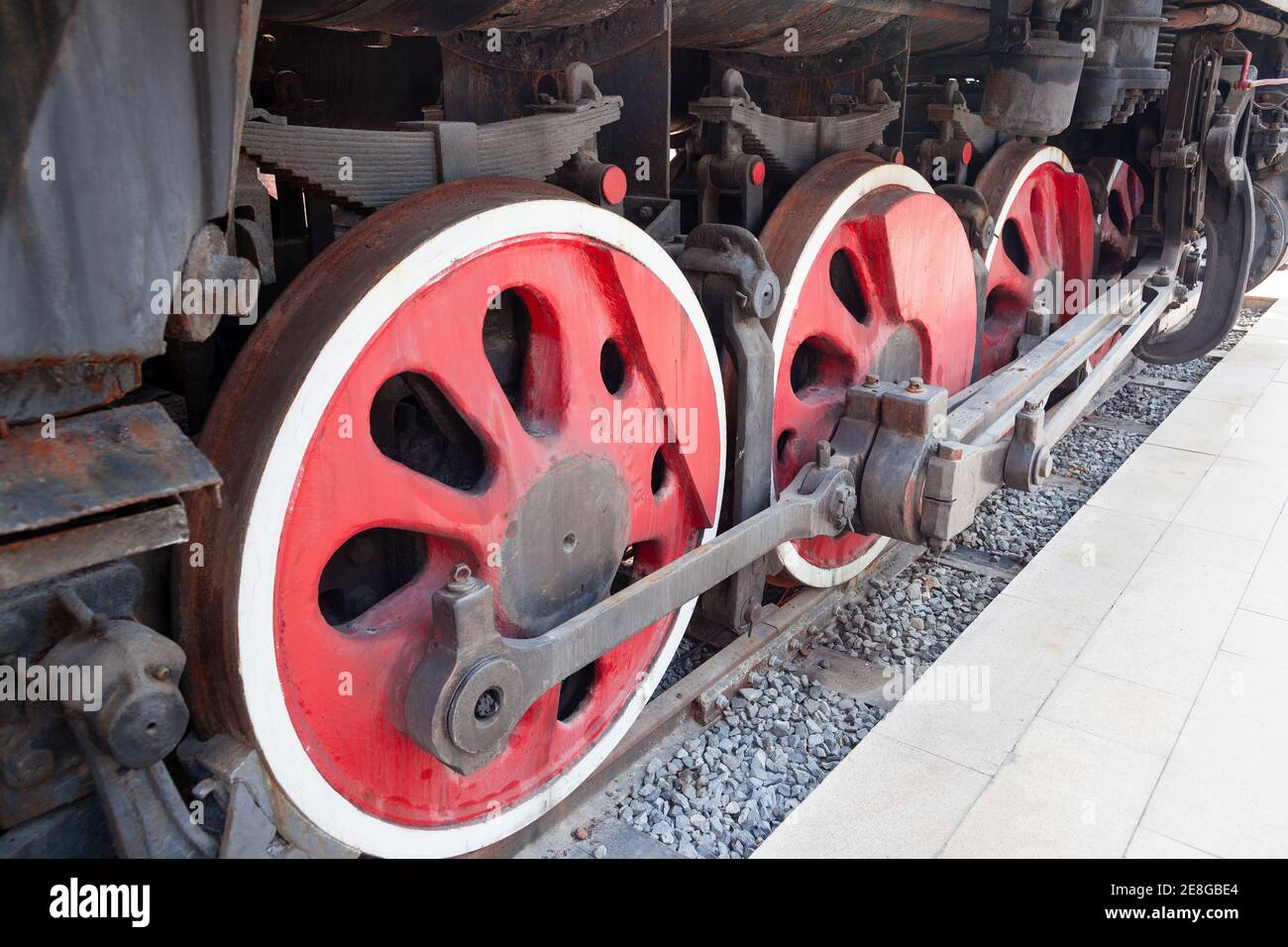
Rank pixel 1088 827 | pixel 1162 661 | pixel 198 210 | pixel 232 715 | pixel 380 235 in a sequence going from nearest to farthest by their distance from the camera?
pixel 198 210 → pixel 232 715 → pixel 380 235 → pixel 1088 827 → pixel 1162 661

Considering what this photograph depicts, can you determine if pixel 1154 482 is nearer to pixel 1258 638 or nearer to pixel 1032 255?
pixel 1032 255

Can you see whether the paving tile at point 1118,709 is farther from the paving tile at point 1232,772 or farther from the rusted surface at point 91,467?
the rusted surface at point 91,467

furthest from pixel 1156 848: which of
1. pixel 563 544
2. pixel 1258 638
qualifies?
pixel 563 544

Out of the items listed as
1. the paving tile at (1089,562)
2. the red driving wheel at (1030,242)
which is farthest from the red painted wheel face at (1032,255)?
the paving tile at (1089,562)

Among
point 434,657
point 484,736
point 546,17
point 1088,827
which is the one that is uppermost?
point 546,17

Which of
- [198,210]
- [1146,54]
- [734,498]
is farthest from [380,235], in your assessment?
[1146,54]

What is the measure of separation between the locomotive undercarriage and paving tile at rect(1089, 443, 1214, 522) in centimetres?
91

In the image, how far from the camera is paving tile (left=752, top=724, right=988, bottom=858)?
2.09 metres

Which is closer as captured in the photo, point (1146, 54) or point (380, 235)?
point (380, 235)

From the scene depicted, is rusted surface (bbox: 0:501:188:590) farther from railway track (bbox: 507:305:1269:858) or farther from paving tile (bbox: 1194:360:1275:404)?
paving tile (bbox: 1194:360:1275:404)

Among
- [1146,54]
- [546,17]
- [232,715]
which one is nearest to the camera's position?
[232,715]

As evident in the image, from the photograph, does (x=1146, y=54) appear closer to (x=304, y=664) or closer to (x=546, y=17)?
(x=546, y=17)

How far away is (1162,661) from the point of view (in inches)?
110

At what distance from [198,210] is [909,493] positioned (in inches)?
76.4
